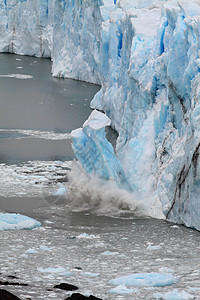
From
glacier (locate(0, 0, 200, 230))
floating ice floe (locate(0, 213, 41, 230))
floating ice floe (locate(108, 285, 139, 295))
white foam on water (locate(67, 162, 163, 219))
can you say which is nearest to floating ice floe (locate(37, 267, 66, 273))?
floating ice floe (locate(108, 285, 139, 295))

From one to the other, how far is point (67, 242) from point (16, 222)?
1.09 meters

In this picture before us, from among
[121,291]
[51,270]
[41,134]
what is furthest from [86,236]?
[41,134]

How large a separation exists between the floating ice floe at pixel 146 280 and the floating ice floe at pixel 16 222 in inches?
111

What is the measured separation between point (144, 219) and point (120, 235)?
102 cm

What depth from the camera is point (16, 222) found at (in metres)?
8.10

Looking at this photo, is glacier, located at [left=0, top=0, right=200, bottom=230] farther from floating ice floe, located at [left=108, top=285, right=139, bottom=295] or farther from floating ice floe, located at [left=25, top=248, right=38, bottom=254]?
floating ice floe, located at [left=108, top=285, right=139, bottom=295]

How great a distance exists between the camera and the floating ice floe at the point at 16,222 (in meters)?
7.95

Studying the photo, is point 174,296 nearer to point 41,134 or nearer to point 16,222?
point 16,222

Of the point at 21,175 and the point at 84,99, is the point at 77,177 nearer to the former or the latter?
the point at 21,175

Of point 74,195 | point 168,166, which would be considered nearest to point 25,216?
point 74,195

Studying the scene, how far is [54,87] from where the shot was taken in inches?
1029

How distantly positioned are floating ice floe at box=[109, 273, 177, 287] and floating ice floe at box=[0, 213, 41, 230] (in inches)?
111

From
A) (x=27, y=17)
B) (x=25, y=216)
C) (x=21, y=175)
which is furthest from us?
(x=27, y=17)

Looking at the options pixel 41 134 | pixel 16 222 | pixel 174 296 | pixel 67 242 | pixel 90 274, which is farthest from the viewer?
pixel 41 134
